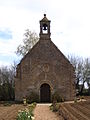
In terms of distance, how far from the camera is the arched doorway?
156 feet

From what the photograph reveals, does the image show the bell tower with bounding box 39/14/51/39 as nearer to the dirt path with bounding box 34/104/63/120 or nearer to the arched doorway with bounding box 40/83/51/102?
the arched doorway with bounding box 40/83/51/102

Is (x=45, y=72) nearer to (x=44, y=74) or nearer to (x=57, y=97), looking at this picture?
(x=44, y=74)

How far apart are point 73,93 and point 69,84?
4.84ft

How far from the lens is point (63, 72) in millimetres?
47219

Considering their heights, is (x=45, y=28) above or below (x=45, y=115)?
above

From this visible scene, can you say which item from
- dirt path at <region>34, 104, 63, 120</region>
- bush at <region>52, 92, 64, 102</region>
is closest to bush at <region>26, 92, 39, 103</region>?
bush at <region>52, 92, 64, 102</region>

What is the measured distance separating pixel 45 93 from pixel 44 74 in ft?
9.91

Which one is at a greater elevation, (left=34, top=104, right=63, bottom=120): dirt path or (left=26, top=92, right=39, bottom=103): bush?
Result: (left=26, top=92, right=39, bottom=103): bush

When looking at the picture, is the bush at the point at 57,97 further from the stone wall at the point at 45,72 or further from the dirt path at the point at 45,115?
the dirt path at the point at 45,115

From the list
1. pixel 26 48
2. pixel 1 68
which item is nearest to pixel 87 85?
pixel 26 48

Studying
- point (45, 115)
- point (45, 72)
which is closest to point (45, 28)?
point (45, 72)

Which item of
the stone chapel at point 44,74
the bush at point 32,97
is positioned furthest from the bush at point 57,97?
the bush at point 32,97

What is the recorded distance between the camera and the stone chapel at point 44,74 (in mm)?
46531

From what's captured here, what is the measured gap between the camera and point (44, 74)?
4684 centimetres
